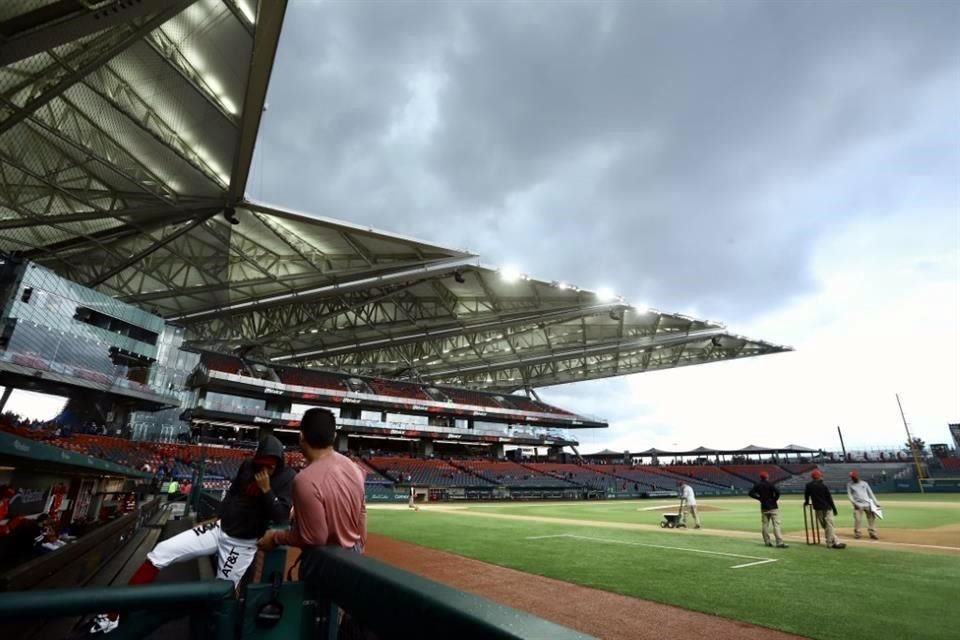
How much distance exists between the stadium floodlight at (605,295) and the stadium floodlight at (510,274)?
22.5 ft

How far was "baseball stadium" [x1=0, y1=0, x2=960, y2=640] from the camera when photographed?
340 centimetres

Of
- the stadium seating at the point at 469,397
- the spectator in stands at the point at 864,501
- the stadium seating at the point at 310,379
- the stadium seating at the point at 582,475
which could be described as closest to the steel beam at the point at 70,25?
the spectator in stands at the point at 864,501

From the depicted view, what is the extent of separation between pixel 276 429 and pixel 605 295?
38956mm

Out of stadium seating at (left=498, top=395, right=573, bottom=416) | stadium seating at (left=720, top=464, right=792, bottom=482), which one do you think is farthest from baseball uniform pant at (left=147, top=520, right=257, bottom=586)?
stadium seating at (left=498, top=395, right=573, bottom=416)

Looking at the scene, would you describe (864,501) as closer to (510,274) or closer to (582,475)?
(510,274)

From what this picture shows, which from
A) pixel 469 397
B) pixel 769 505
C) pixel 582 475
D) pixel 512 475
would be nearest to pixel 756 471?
pixel 582 475

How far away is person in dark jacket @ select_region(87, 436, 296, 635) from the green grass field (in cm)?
523

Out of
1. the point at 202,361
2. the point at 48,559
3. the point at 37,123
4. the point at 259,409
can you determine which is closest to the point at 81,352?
→ the point at 202,361

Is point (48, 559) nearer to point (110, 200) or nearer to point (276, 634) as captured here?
point (276, 634)

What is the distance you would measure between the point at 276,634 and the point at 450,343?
46.9 metres

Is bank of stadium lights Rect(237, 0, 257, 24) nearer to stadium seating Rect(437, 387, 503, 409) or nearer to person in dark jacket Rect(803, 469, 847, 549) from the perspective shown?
person in dark jacket Rect(803, 469, 847, 549)

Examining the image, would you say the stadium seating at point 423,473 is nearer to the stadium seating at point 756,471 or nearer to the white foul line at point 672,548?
the white foul line at point 672,548

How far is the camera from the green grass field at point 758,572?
5.11m

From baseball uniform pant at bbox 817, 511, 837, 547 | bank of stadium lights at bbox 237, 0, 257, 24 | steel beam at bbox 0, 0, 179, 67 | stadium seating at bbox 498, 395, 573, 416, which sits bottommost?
baseball uniform pant at bbox 817, 511, 837, 547
